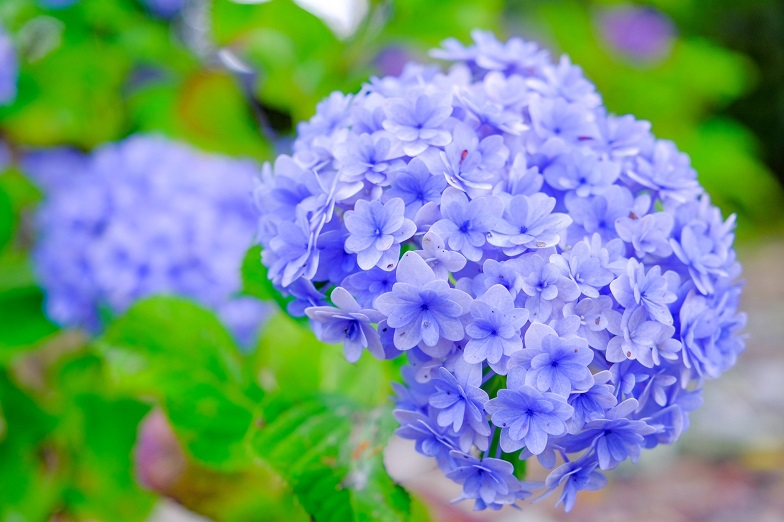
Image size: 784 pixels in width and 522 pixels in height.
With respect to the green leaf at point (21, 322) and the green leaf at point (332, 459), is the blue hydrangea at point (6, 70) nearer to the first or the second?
the green leaf at point (21, 322)

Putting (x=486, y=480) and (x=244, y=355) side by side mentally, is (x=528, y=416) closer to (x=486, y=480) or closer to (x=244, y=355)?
(x=486, y=480)

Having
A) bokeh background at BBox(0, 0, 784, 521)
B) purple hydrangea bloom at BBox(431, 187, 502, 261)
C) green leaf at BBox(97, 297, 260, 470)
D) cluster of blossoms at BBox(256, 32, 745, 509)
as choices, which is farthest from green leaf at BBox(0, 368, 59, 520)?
purple hydrangea bloom at BBox(431, 187, 502, 261)

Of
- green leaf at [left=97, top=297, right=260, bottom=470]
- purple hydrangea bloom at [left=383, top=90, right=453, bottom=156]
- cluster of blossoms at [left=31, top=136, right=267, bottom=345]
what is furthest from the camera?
cluster of blossoms at [left=31, top=136, right=267, bottom=345]

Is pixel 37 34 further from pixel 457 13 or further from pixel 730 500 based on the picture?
pixel 730 500

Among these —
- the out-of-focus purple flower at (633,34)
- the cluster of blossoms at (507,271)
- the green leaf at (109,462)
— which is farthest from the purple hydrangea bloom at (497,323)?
the out-of-focus purple flower at (633,34)

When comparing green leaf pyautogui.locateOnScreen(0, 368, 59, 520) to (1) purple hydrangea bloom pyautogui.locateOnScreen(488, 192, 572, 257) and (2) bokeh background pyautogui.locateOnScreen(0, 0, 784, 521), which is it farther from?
(1) purple hydrangea bloom pyautogui.locateOnScreen(488, 192, 572, 257)

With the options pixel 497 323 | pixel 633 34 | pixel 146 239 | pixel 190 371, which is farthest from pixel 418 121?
pixel 633 34
